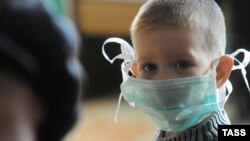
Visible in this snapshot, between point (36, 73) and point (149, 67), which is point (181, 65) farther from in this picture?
point (36, 73)

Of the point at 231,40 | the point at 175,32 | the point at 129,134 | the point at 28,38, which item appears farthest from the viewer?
the point at 129,134

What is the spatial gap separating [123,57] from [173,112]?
0.14 metres

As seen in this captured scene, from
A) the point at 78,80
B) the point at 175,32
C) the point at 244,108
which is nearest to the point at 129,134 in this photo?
the point at 244,108

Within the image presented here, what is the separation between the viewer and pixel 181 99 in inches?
33.3

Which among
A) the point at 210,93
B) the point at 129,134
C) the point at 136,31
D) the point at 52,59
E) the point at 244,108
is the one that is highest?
the point at 52,59

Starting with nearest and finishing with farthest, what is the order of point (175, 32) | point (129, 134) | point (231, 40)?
point (175, 32), point (231, 40), point (129, 134)

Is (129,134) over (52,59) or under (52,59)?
under

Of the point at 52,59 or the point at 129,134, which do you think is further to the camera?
the point at 129,134

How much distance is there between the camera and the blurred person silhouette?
1.54 feet

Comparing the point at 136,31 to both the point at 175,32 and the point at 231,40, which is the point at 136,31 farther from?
the point at 231,40

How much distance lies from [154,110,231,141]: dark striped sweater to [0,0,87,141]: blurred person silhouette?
36cm

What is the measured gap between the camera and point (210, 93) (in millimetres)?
848

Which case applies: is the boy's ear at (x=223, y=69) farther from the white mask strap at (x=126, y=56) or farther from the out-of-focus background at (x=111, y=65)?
the white mask strap at (x=126, y=56)

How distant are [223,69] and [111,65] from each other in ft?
0.77
